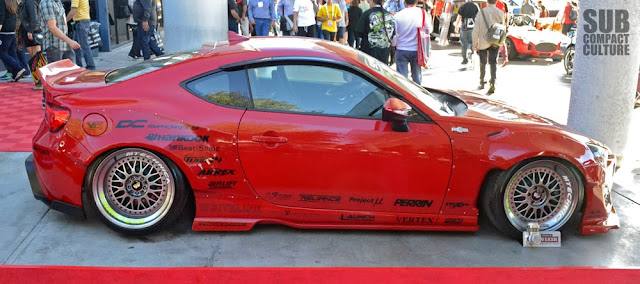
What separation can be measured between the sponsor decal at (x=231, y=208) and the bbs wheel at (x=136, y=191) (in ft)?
0.55

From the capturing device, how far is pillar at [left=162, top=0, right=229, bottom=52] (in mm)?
7676

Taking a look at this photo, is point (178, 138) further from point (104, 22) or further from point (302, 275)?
point (104, 22)

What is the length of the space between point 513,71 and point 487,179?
410 inches

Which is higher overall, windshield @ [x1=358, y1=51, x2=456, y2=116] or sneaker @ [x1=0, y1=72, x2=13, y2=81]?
windshield @ [x1=358, y1=51, x2=456, y2=116]

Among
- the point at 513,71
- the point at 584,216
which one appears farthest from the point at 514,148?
the point at 513,71

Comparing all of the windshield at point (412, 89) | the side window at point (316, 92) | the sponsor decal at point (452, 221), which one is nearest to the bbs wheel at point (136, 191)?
the side window at point (316, 92)

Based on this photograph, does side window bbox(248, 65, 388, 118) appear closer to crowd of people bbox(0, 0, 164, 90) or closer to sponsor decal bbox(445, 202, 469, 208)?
sponsor decal bbox(445, 202, 469, 208)

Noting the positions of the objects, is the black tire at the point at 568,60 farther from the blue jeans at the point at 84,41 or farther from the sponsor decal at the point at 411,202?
the sponsor decal at the point at 411,202

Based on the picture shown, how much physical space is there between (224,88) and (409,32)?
5112 mm

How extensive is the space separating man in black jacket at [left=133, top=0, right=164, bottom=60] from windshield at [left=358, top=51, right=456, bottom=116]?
910cm

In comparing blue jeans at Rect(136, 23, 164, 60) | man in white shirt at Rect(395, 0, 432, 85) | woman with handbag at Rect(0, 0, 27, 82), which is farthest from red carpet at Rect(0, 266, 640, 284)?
blue jeans at Rect(136, 23, 164, 60)

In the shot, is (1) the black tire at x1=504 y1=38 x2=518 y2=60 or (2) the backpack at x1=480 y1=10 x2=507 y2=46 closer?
(2) the backpack at x1=480 y1=10 x2=507 y2=46

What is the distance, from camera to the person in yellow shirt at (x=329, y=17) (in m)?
14.5

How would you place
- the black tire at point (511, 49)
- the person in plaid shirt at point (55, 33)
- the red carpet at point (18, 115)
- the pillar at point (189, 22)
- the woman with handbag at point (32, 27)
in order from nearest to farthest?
the red carpet at point (18, 115)
the pillar at point (189, 22)
the person in plaid shirt at point (55, 33)
the woman with handbag at point (32, 27)
the black tire at point (511, 49)
